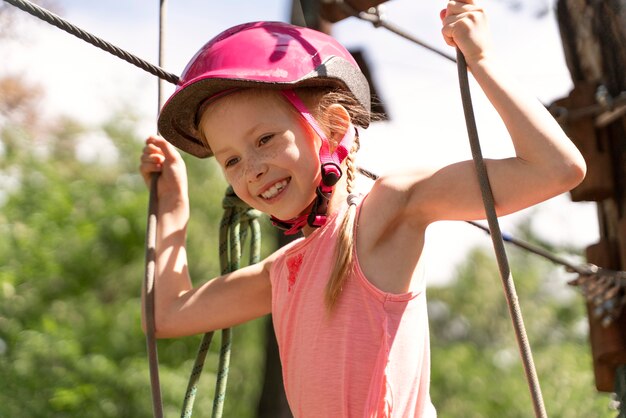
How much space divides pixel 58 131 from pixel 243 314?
13.8 metres

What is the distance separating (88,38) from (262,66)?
0.36m

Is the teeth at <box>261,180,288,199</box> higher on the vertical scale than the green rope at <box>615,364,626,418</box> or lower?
higher

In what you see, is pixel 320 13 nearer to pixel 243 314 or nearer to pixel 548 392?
pixel 243 314

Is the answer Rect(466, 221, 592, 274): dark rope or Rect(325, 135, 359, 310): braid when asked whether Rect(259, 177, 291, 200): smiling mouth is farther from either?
Rect(466, 221, 592, 274): dark rope

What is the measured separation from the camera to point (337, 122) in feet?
7.17

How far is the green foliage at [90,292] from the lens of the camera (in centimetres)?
1052

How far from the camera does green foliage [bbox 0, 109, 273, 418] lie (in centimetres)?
1052

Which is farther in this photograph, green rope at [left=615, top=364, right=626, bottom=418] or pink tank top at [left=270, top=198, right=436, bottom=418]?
green rope at [left=615, top=364, right=626, bottom=418]

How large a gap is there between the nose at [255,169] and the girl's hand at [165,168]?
1.78ft

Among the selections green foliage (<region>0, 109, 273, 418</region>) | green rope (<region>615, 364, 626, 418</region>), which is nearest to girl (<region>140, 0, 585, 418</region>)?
green rope (<region>615, 364, 626, 418</region>)

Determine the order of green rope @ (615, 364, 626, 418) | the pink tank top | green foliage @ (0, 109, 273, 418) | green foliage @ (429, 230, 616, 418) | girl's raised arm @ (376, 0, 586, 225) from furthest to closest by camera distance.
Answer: green foliage @ (429, 230, 616, 418)
green foliage @ (0, 109, 273, 418)
green rope @ (615, 364, 626, 418)
the pink tank top
girl's raised arm @ (376, 0, 586, 225)

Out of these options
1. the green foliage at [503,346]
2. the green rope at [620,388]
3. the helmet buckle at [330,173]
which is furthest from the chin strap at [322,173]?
the green foliage at [503,346]

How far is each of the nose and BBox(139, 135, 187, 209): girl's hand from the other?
0.54m

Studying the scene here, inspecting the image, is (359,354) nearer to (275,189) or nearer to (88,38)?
(275,189)
